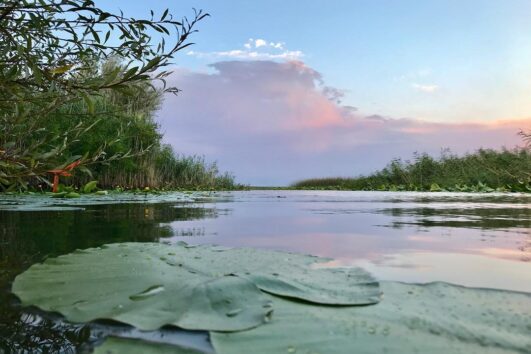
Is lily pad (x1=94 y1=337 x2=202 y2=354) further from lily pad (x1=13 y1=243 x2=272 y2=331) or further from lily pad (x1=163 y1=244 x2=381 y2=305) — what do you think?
lily pad (x1=163 y1=244 x2=381 y2=305)

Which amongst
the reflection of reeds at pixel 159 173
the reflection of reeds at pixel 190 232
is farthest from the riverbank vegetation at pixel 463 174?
the reflection of reeds at pixel 190 232

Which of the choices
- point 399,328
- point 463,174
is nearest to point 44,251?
point 399,328

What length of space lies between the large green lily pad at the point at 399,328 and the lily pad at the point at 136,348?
75mm


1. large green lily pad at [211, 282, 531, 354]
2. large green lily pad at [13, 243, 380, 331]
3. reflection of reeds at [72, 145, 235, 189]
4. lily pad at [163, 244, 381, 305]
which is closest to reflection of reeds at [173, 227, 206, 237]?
lily pad at [163, 244, 381, 305]

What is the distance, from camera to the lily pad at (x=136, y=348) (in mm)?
798

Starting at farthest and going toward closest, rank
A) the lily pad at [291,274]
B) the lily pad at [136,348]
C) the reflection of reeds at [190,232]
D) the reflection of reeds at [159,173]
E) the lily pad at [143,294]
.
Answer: the reflection of reeds at [159,173] < the reflection of reeds at [190,232] < the lily pad at [291,274] < the lily pad at [143,294] < the lily pad at [136,348]

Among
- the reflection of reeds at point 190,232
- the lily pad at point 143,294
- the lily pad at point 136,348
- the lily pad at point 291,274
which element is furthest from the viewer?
the reflection of reeds at point 190,232

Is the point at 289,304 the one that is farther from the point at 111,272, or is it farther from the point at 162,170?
the point at 162,170

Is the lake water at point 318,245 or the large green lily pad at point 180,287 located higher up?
the large green lily pad at point 180,287

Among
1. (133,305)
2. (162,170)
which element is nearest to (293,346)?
(133,305)

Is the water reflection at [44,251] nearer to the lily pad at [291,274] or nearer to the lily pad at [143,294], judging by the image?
the lily pad at [143,294]

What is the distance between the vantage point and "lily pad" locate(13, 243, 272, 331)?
0.96 metres

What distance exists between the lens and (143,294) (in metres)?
1.15

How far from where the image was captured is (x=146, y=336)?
88cm
